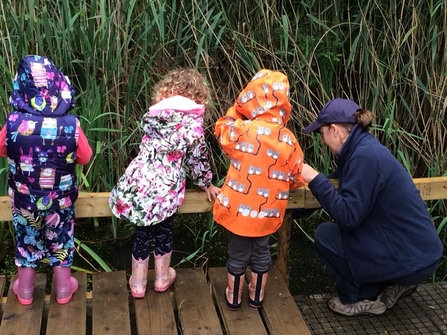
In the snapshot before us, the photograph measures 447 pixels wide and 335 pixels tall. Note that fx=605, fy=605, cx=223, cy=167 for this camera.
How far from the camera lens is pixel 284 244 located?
105 inches

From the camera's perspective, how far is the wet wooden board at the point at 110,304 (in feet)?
7.40

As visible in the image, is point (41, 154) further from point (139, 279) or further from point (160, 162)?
point (139, 279)

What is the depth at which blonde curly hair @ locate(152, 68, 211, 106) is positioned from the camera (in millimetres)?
2279

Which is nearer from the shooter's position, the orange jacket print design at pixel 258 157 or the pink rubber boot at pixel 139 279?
the orange jacket print design at pixel 258 157

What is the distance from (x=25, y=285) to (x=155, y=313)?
0.52 metres

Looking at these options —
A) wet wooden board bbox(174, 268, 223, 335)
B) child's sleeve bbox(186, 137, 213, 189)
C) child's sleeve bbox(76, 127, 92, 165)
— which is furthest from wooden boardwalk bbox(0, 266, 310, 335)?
child's sleeve bbox(76, 127, 92, 165)

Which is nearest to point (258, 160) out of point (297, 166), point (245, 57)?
point (297, 166)

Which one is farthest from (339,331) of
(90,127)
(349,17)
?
(349,17)

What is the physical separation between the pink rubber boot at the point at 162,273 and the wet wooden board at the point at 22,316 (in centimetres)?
46

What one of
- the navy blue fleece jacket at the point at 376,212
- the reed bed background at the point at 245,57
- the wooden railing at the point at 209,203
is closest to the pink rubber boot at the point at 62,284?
the wooden railing at the point at 209,203

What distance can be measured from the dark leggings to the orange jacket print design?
0.25 m

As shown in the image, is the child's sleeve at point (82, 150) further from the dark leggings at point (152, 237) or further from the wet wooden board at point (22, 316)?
the wet wooden board at point (22, 316)

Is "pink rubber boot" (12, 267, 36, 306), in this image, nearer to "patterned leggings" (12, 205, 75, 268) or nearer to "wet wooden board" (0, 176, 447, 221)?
"patterned leggings" (12, 205, 75, 268)

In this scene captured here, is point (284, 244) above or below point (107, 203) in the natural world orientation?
below
